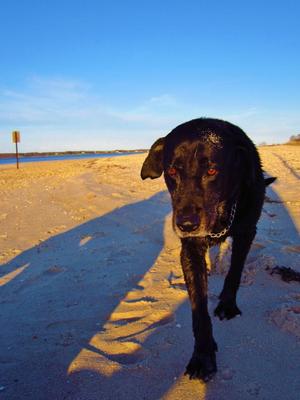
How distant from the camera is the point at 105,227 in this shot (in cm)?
719

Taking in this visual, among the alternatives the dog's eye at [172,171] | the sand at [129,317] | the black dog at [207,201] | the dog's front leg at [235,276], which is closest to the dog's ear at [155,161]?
the black dog at [207,201]

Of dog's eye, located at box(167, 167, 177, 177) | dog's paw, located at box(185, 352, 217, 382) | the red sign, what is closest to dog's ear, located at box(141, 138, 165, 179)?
dog's eye, located at box(167, 167, 177, 177)

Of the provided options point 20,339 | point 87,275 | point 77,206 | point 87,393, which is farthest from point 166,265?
point 77,206

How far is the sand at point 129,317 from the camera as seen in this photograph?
2482 millimetres

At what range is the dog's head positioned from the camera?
9.62 ft

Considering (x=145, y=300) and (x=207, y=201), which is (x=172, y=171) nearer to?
(x=207, y=201)

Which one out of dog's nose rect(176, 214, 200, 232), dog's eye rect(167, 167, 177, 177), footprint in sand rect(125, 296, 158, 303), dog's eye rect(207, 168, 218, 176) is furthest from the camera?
footprint in sand rect(125, 296, 158, 303)

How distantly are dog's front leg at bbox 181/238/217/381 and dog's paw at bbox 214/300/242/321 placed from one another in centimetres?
52

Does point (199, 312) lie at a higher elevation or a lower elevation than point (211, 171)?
lower

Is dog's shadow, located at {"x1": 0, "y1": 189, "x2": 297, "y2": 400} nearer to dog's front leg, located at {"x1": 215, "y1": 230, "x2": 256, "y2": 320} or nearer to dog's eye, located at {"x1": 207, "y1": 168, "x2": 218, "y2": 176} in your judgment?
dog's front leg, located at {"x1": 215, "y1": 230, "x2": 256, "y2": 320}

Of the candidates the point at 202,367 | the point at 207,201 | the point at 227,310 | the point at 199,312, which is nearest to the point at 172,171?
the point at 207,201

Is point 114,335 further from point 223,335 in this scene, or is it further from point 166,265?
point 166,265

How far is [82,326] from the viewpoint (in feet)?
11.2

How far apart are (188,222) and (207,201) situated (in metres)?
0.29
